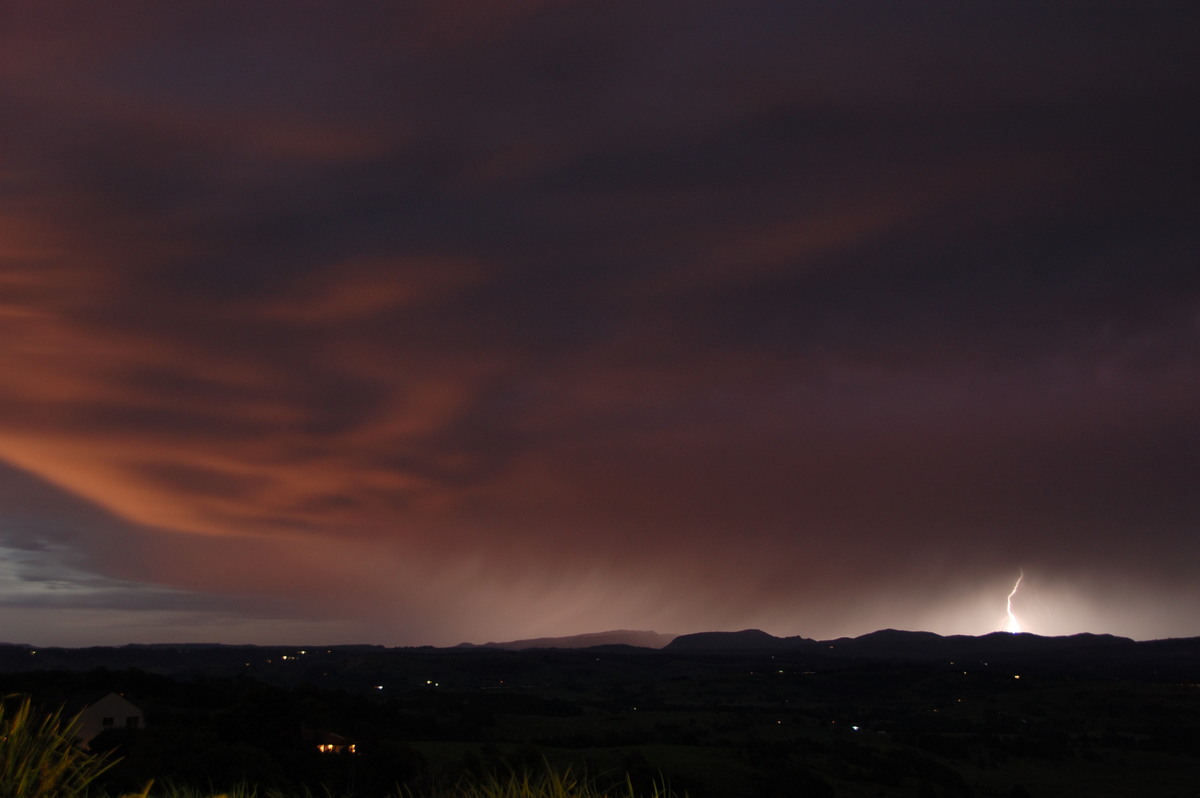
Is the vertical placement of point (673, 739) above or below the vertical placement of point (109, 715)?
below

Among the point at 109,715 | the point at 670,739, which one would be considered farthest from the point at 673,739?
the point at 109,715

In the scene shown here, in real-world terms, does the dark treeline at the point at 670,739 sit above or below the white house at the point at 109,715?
below

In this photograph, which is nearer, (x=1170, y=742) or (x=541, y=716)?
(x=1170, y=742)

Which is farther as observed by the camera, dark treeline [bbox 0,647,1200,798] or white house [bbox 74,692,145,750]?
white house [bbox 74,692,145,750]

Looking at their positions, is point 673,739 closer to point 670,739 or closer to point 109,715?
point 670,739

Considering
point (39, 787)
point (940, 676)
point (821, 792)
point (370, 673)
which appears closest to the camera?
point (39, 787)

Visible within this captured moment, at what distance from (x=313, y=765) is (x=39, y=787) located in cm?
4442

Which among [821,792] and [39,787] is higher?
[39,787]

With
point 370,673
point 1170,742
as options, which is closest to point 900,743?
point 1170,742

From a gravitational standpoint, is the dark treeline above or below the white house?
below

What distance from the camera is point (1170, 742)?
10188 centimetres

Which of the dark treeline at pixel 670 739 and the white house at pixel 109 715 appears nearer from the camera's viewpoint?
the dark treeline at pixel 670 739

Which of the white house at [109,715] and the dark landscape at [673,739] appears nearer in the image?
the dark landscape at [673,739]

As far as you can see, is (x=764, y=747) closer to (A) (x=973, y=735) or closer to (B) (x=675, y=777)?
(B) (x=675, y=777)
